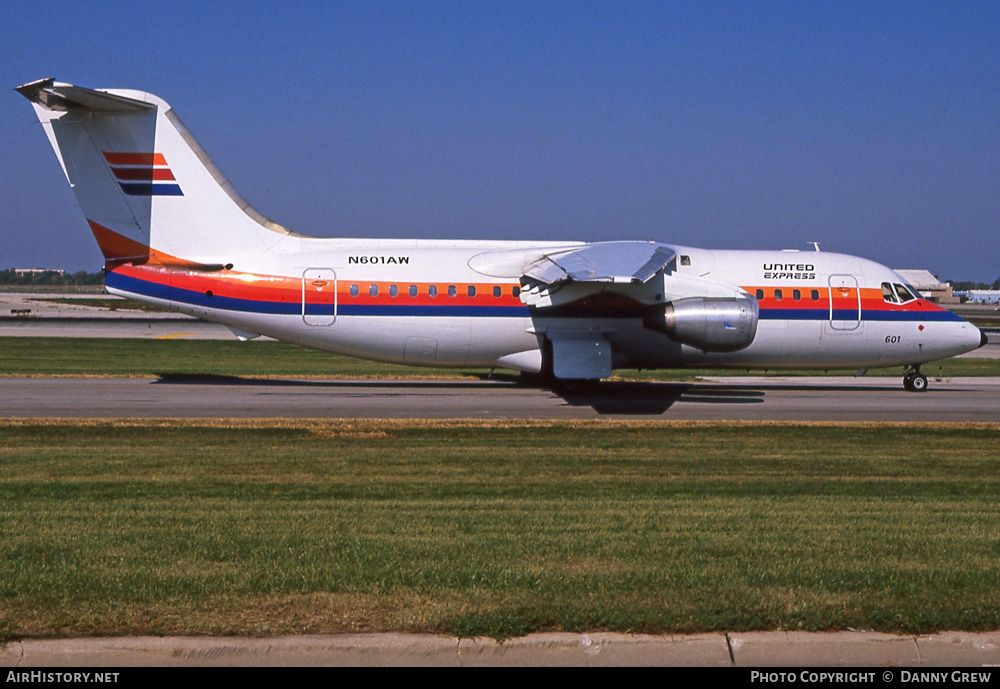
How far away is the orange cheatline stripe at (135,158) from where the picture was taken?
2316 centimetres

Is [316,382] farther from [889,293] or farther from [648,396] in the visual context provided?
[889,293]

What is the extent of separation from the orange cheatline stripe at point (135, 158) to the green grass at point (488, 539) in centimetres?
993

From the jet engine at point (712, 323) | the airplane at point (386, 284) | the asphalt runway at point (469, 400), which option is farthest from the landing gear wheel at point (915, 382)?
the jet engine at point (712, 323)

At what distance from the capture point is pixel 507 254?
24656 millimetres

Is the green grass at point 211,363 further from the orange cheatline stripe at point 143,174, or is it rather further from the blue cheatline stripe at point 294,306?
the orange cheatline stripe at point 143,174

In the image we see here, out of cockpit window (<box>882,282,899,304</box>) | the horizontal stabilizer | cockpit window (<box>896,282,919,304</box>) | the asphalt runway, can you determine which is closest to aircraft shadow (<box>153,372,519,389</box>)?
the asphalt runway

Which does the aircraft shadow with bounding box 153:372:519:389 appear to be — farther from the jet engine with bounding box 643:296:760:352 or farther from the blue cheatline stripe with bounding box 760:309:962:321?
the blue cheatline stripe with bounding box 760:309:962:321

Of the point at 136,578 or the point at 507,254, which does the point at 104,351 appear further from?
the point at 136,578

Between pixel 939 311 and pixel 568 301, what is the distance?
35.3ft

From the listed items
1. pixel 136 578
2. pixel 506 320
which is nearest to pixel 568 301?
pixel 506 320

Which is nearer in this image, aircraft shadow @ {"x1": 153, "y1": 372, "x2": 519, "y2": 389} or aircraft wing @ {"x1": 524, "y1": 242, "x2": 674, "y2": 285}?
aircraft wing @ {"x1": 524, "y1": 242, "x2": 674, "y2": 285}

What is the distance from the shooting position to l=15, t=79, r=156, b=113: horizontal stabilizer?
70.9ft

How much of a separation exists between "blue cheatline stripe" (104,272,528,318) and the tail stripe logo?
216 centimetres

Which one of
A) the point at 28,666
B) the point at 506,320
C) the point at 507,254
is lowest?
the point at 28,666
